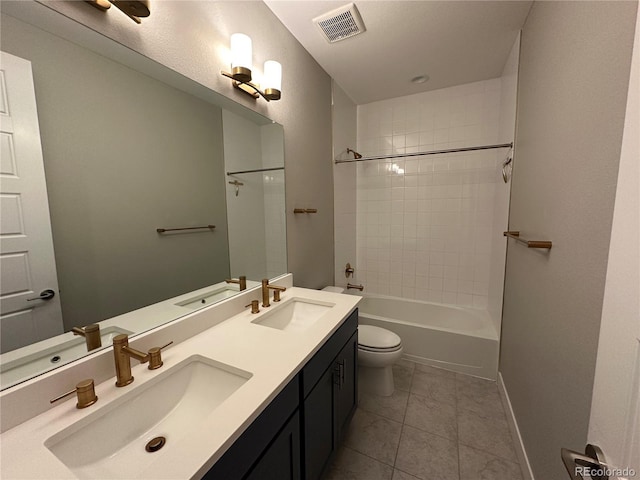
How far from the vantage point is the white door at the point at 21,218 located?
2.06 feet

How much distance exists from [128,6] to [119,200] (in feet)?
2.02

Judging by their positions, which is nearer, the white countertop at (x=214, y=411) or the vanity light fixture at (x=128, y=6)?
the white countertop at (x=214, y=411)

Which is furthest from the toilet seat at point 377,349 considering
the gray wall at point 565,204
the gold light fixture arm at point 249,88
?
the gold light fixture arm at point 249,88

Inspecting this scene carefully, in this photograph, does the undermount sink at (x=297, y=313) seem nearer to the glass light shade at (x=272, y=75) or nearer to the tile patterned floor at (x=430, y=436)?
the tile patterned floor at (x=430, y=436)

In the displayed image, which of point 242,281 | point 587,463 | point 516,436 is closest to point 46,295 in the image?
point 242,281

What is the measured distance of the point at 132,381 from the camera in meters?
0.76

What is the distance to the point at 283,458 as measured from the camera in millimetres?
804

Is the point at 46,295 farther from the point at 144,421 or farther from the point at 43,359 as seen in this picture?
the point at 144,421

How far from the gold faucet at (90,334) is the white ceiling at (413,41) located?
71.8 inches

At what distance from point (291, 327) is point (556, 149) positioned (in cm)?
148

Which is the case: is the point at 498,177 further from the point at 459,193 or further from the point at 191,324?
the point at 191,324

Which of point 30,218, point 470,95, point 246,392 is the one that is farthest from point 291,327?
point 470,95

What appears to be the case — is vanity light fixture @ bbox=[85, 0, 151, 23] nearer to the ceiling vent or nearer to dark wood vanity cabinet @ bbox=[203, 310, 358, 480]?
the ceiling vent

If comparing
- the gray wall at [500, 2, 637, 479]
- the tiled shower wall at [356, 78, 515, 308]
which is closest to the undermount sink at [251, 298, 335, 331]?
the gray wall at [500, 2, 637, 479]
